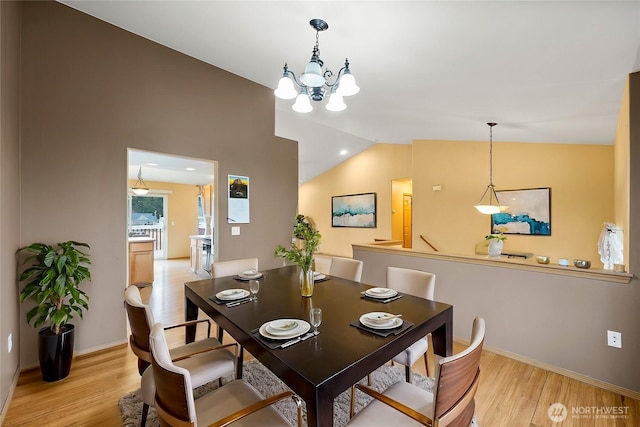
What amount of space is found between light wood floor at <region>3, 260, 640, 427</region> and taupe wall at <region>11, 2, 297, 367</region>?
0.46 metres

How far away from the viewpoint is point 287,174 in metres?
4.50

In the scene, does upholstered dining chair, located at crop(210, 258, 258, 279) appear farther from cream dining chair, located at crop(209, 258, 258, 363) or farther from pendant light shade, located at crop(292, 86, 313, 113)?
pendant light shade, located at crop(292, 86, 313, 113)

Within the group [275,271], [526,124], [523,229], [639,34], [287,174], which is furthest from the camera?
[523,229]

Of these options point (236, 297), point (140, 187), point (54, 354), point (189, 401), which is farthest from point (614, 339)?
point (140, 187)

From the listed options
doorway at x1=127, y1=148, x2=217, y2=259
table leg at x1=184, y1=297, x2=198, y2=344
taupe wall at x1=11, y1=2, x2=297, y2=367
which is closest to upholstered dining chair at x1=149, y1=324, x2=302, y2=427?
table leg at x1=184, y1=297, x2=198, y2=344

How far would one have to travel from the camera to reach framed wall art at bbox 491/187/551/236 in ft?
15.8

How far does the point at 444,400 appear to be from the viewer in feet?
3.49

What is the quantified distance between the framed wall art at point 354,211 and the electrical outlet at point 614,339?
5811mm

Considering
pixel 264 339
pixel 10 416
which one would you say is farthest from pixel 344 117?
pixel 10 416

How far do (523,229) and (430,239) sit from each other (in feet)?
5.21

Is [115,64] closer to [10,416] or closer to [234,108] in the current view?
[234,108]

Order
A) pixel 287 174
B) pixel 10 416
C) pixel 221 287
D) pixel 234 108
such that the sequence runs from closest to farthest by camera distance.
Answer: pixel 10 416, pixel 221 287, pixel 234 108, pixel 287 174

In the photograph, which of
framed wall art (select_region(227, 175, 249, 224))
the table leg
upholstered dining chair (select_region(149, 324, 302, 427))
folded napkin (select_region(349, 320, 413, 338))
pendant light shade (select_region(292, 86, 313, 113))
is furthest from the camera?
framed wall art (select_region(227, 175, 249, 224))

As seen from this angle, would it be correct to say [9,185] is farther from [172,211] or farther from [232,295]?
[172,211]
